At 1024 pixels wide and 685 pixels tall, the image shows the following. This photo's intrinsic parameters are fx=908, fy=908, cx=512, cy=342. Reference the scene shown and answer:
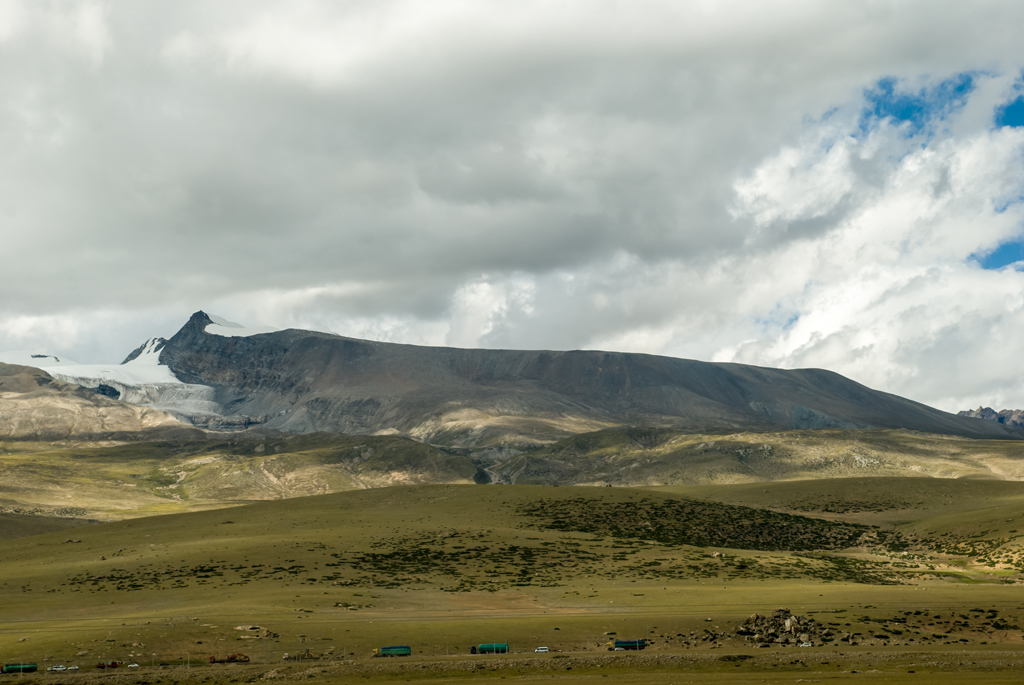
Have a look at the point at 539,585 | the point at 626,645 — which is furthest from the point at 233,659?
the point at 539,585

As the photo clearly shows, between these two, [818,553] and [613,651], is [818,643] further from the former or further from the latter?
[818,553]

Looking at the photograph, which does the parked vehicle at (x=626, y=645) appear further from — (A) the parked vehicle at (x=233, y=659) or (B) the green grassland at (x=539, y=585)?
(A) the parked vehicle at (x=233, y=659)

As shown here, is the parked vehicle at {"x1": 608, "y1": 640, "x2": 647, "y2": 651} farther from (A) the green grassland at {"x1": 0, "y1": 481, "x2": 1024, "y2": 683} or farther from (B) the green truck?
(B) the green truck

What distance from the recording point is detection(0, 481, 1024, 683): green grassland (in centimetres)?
3853

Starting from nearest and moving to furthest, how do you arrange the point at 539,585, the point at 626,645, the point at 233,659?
1. the point at 233,659
2. the point at 626,645
3. the point at 539,585

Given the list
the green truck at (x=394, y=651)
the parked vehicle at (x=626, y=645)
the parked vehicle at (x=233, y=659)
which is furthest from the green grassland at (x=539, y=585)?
the green truck at (x=394, y=651)

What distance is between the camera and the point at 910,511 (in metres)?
107

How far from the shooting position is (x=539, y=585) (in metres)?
63.0

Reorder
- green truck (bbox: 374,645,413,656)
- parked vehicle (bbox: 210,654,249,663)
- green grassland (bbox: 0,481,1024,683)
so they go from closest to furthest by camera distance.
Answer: green grassland (bbox: 0,481,1024,683) < parked vehicle (bbox: 210,654,249,663) < green truck (bbox: 374,645,413,656)

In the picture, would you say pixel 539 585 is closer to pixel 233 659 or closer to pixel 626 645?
pixel 626 645

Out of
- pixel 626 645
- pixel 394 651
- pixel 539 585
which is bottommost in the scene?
pixel 539 585

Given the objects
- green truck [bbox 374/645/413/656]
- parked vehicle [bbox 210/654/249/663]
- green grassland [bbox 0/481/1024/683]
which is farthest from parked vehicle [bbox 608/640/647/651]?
parked vehicle [bbox 210/654/249/663]

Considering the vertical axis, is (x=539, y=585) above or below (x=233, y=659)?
below

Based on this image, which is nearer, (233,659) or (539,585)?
(233,659)
